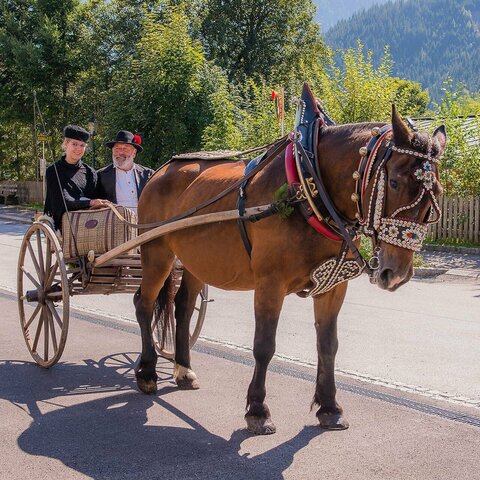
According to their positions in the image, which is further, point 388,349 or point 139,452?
point 388,349

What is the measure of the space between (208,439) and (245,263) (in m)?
1.19

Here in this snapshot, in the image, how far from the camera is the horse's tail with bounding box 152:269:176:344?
6.19m

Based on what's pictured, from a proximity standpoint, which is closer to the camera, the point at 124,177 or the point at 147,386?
the point at 147,386

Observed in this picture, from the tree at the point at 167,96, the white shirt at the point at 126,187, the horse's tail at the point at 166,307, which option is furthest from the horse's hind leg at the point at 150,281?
the tree at the point at 167,96

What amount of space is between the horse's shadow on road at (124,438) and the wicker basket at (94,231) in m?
1.17

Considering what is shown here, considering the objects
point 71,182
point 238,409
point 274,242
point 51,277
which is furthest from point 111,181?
point 274,242

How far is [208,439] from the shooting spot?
452cm

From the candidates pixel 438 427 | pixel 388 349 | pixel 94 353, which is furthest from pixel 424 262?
pixel 438 427

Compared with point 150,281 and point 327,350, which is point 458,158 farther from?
point 327,350

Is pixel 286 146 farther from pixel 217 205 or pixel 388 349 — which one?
pixel 388 349

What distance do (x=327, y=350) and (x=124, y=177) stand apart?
10.5 feet

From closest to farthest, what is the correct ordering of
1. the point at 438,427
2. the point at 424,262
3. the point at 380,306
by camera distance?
the point at 438,427 < the point at 380,306 < the point at 424,262

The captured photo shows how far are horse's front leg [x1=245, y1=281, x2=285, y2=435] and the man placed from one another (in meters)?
2.95

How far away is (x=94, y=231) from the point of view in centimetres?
640
